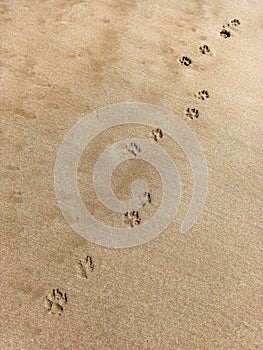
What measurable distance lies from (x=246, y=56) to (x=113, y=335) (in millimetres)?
3595

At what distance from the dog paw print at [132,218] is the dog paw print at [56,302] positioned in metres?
0.91

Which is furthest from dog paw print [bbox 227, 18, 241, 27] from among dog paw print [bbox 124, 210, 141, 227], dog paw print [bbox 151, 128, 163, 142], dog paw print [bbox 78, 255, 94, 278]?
dog paw print [bbox 78, 255, 94, 278]

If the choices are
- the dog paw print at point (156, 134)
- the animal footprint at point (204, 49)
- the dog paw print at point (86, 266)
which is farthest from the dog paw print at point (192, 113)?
the dog paw print at point (86, 266)

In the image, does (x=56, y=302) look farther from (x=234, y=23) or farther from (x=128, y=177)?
(x=234, y=23)

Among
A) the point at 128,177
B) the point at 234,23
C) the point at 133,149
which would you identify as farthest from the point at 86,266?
the point at 234,23

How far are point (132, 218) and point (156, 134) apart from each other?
99 centimetres

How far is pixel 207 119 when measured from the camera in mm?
3900

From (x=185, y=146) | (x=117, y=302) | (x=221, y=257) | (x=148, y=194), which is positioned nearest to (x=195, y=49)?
(x=185, y=146)

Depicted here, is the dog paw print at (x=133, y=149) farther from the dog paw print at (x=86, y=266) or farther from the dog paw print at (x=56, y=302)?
the dog paw print at (x=56, y=302)

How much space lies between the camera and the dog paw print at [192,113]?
3904 mm

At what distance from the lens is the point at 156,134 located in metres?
3.79

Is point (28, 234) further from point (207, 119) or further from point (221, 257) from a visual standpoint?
point (207, 119)

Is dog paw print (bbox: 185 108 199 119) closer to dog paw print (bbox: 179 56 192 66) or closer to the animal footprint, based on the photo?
dog paw print (bbox: 179 56 192 66)

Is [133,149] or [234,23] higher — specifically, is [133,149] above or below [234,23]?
below
